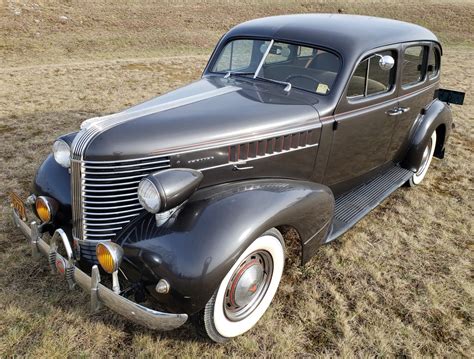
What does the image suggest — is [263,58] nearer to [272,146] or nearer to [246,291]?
[272,146]

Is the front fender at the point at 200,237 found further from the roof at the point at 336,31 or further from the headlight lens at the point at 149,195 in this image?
the roof at the point at 336,31

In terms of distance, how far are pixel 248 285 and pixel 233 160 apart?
34.0 inches

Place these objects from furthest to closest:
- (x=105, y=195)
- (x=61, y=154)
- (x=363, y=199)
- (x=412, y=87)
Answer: (x=412, y=87)
(x=363, y=199)
(x=61, y=154)
(x=105, y=195)

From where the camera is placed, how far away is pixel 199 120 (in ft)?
8.53

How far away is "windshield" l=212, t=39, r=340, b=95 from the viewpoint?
10.5 ft

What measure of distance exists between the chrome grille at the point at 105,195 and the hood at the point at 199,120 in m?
0.07

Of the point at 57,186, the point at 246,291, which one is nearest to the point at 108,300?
the point at 246,291

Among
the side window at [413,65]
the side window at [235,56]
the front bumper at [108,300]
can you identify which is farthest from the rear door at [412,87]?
the front bumper at [108,300]

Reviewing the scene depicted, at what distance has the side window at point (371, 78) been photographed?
3.25m

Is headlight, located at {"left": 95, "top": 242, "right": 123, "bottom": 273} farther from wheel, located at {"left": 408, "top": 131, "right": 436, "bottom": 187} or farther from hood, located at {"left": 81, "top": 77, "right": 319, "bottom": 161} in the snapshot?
wheel, located at {"left": 408, "top": 131, "right": 436, "bottom": 187}

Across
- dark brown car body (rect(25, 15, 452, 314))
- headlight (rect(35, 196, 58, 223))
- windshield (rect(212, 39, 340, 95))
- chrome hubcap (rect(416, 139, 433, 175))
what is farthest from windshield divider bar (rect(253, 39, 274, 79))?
chrome hubcap (rect(416, 139, 433, 175))

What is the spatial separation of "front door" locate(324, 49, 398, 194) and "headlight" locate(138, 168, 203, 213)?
60.0 inches

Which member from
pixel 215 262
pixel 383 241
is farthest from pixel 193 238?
pixel 383 241

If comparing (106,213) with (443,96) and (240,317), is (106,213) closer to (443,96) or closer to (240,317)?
(240,317)
